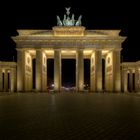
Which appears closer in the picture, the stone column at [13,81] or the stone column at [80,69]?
the stone column at [80,69]

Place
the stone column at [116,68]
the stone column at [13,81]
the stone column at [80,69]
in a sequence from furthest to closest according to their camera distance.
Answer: the stone column at [13,81], the stone column at [80,69], the stone column at [116,68]

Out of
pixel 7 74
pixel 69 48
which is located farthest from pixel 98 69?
pixel 7 74

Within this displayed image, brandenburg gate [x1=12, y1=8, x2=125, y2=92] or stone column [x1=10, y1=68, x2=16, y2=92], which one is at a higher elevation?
brandenburg gate [x1=12, y1=8, x2=125, y2=92]

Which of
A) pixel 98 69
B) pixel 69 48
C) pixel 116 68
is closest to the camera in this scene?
pixel 116 68

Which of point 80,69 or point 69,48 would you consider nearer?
point 69,48

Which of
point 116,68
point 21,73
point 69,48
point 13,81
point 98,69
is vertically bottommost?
point 13,81

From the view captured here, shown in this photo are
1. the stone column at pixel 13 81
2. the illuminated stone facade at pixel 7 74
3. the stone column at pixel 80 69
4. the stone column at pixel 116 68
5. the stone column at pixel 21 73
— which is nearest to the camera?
the stone column at pixel 21 73

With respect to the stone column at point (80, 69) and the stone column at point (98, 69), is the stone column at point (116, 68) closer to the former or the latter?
the stone column at point (98, 69)

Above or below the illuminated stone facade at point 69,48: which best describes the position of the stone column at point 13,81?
below

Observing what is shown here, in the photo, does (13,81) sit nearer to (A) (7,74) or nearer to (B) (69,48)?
(A) (7,74)

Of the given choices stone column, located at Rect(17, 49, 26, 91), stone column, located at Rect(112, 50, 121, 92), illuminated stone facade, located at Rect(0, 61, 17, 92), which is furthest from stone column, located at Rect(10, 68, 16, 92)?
stone column, located at Rect(112, 50, 121, 92)

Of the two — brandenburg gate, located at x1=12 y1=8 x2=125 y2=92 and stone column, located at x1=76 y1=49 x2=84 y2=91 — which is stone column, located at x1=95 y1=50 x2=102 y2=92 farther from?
stone column, located at x1=76 y1=49 x2=84 y2=91

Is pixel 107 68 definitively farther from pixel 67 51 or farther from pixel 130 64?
pixel 67 51

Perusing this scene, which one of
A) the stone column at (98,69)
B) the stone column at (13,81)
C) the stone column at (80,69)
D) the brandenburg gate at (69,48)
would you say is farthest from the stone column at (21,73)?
the stone column at (98,69)
